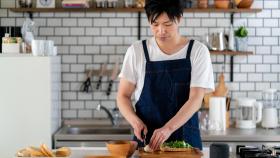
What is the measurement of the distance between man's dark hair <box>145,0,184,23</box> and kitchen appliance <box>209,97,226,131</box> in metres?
1.77

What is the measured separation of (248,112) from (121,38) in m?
1.41

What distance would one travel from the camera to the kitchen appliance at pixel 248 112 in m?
4.64

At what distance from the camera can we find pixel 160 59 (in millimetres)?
3123

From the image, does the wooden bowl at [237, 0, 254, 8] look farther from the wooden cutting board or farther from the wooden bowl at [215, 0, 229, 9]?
the wooden cutting board

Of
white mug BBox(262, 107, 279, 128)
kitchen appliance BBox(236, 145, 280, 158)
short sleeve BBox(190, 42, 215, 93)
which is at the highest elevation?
short sleeve BBox(190, 42, 215, 93)

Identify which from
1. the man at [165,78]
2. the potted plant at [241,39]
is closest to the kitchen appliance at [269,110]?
the potted plant at [241,39]

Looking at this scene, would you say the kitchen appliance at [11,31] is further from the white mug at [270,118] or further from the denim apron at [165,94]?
the white mug at [270,118]

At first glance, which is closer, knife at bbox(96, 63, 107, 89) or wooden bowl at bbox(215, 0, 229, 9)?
wooden bowl at bbox(215, 0, 229, 9)

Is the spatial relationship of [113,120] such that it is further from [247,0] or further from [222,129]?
[247,0]

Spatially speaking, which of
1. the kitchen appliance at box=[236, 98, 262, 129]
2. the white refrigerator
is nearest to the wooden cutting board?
the white refrigerator

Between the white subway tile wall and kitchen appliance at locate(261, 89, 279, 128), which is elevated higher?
the white subway tile wall

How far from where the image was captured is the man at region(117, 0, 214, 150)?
303 centimetres

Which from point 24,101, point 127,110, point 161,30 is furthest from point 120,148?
point 24,101

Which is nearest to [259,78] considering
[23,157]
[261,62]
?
[261,62]
